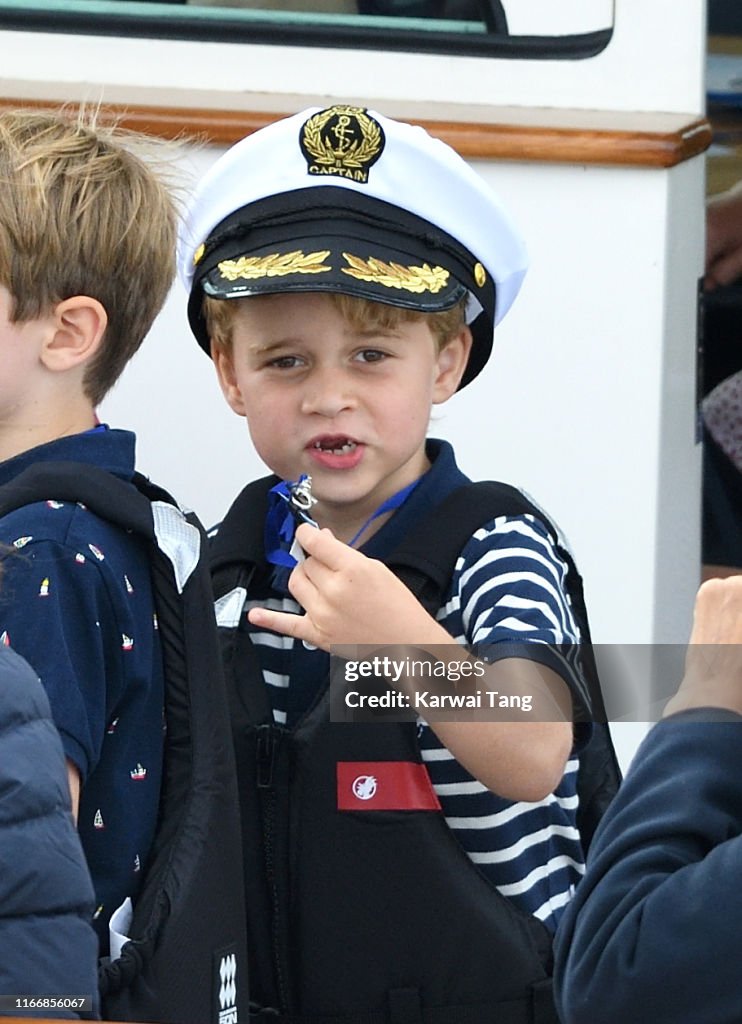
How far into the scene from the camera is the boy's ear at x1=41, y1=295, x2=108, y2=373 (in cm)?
174

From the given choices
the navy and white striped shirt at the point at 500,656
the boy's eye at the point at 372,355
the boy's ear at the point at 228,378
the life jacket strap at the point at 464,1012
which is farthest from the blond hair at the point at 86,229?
the life jacket strap at the point at 464,1012

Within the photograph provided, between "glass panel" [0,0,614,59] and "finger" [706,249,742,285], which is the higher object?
"finger" [706,249,742,285]

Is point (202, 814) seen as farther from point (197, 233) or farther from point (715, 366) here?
point (715, 366)

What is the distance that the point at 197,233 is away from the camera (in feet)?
6.46

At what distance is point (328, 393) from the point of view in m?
1.80

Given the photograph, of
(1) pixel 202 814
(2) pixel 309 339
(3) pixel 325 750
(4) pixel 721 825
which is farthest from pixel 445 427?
(4) pixel 721 825

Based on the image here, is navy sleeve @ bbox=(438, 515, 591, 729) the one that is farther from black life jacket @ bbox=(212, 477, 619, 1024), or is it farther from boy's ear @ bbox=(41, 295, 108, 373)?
boy's ear @ bbox=(41, 295, 108, 373)

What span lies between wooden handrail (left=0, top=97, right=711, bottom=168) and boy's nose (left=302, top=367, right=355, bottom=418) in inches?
19.0

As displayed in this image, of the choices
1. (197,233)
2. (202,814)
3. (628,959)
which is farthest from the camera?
(197,233)

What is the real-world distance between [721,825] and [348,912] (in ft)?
1.97

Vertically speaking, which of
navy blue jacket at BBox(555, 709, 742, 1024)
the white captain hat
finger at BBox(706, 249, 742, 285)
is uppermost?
finger at BBox(706, 249, 742, 285)

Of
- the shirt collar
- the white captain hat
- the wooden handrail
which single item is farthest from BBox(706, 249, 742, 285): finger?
the shirt collar

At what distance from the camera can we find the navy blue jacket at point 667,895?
3.76 ft

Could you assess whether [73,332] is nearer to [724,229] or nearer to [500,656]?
[500,656]
